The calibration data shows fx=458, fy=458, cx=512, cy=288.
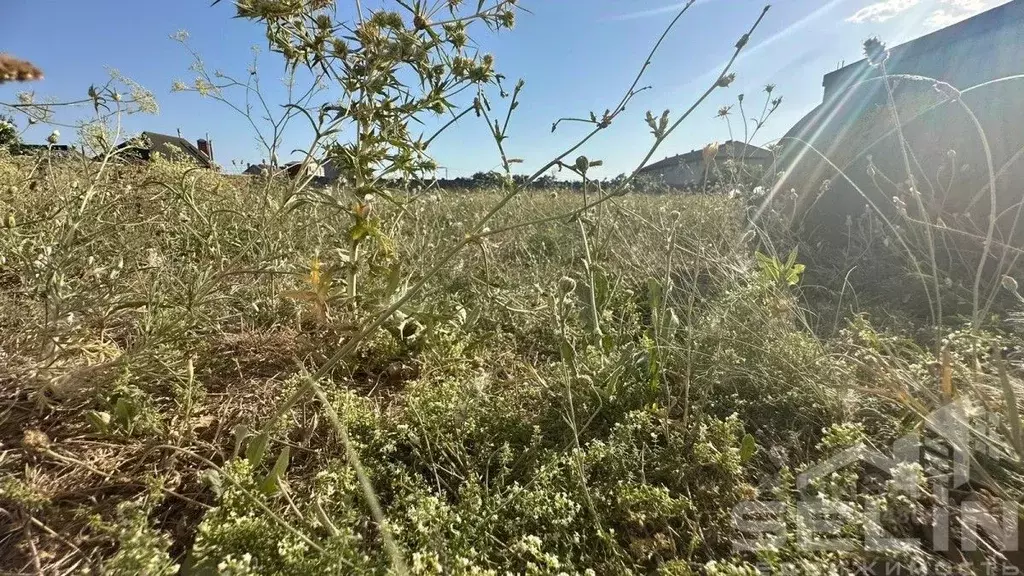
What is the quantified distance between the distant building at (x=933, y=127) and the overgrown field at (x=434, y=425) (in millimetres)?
1131

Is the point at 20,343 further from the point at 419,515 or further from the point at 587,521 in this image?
the point at 587,521

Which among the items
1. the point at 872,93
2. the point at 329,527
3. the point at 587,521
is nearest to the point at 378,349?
the point at 329,527

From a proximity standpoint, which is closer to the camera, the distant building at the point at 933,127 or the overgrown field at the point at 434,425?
the overgrown field at the point at 434,425

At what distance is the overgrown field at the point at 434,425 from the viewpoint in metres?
0.77

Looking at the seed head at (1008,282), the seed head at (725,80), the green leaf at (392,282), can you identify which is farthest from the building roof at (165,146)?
the seed head at (1008,282)

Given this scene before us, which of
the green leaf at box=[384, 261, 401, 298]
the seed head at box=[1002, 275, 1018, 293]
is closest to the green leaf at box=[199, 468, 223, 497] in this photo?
the green leaf at box=[384, 261, 401, 298]

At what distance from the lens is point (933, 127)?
8.40ft

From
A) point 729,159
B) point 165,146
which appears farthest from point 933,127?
point 165,146

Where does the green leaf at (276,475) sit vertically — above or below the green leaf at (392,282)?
below

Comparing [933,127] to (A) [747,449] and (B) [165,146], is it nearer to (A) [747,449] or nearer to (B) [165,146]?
(A) [747,449]

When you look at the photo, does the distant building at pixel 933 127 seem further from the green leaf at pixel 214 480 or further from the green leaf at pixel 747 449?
the green leaf at pixel 214 480

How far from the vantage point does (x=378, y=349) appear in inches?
58.7

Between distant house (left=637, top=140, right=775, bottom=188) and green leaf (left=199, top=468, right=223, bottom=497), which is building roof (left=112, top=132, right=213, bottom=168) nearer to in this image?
green leaf (left=199, top=468, right=223, bottom=497)

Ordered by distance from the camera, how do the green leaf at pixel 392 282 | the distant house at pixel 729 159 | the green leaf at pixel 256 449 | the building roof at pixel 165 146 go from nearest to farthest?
1. the green leaf at pixel 256 449
2. the green leaf at pixel 392 282
3. the building roof at pixel 165 146
4. the distant house at pixel 729 159
